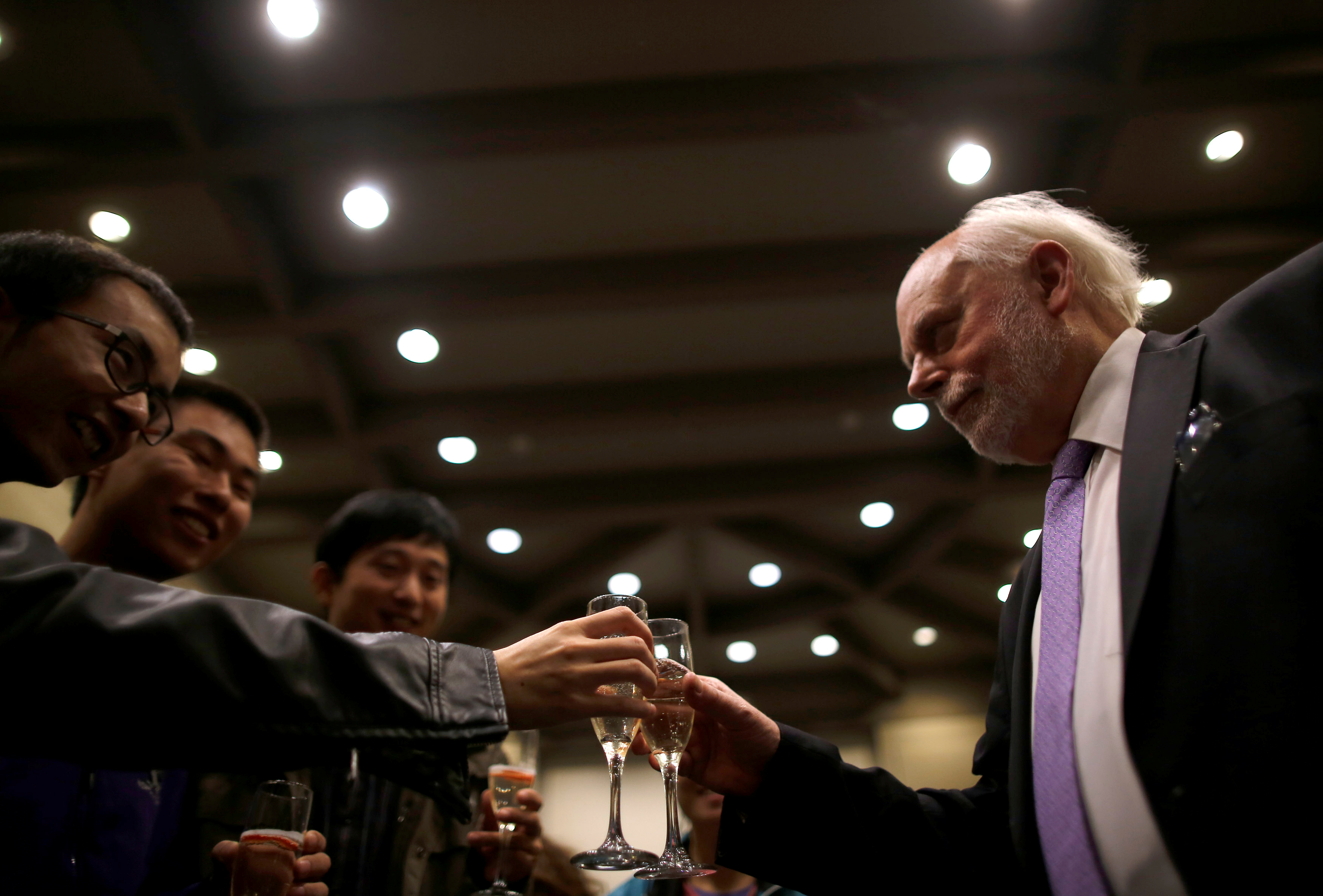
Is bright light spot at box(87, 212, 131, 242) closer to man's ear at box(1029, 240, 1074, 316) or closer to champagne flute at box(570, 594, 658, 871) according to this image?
champagne flute at box(570, 594, 658, 871)

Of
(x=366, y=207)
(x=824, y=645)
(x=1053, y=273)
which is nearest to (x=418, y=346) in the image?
(x=366, y=207)

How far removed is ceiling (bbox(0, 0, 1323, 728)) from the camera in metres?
3.40

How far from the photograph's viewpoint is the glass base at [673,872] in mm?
1184

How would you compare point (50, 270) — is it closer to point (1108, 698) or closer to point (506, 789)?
point (506, 789)

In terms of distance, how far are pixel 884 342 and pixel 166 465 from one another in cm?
405

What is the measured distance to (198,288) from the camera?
4.41 metres

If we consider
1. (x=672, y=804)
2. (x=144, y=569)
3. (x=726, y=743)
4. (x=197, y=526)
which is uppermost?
(x=197, y=526)

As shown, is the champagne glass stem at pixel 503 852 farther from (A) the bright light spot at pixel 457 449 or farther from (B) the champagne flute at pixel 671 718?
(A) the bright light spot at pixel 457 449

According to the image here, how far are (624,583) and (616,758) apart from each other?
5951 millimetres

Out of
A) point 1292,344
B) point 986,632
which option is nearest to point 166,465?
point 1292,344

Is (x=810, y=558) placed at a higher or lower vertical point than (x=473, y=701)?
higher

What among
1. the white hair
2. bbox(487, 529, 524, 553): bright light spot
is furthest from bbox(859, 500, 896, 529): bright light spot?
the white hair

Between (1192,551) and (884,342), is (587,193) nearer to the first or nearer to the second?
(884,342)

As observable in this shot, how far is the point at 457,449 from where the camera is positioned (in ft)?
18.5
